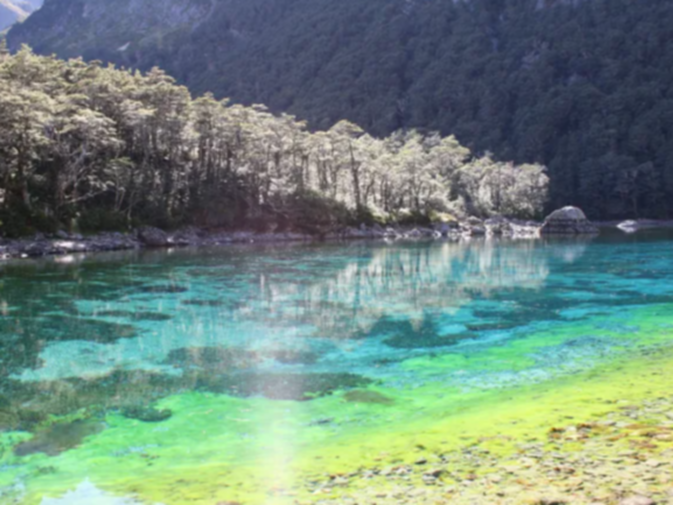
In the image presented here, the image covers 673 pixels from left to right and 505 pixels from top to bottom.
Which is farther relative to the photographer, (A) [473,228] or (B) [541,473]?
(A) [473,228]

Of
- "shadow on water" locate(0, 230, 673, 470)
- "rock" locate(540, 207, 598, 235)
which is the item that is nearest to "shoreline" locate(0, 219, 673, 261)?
"rock" locate(540, 207, 598, 235)

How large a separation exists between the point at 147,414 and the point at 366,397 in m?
3.37

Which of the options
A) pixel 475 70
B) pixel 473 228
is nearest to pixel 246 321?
pixel 473 228

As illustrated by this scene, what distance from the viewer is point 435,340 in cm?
1305

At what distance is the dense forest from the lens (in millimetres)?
37844

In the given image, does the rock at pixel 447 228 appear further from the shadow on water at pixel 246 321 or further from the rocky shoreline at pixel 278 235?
the shadow on water at pixel 246 321

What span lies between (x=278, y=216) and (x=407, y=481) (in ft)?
170

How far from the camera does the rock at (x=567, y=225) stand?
6825 centimetres

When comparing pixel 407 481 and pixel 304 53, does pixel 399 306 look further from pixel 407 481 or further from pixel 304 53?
pixel 304 53

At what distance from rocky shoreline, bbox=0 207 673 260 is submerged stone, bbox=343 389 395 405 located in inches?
1191

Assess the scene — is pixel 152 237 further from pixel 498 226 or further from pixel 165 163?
pixel 498 226

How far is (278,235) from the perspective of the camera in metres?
53.8

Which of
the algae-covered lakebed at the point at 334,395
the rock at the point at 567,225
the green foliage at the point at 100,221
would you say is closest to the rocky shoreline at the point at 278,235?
the rock at the point at 567,225

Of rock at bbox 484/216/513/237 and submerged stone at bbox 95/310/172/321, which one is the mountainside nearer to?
rock at bbox 484/216/513/237
